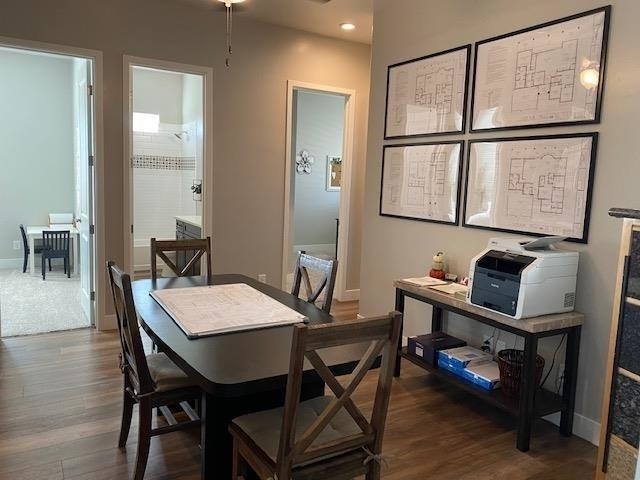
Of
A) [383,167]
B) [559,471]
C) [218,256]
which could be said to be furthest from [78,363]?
[559,471]

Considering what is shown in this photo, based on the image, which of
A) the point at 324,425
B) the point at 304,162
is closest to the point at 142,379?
the point at 324,425

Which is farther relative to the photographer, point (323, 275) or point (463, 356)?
point (463, 356)

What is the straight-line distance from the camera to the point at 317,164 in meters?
8.27

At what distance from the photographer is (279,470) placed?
1490 mm

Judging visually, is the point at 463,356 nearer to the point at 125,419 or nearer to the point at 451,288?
the point at 451,288

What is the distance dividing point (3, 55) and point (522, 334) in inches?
282

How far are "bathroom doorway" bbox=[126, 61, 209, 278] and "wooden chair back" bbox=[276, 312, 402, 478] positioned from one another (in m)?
5.44

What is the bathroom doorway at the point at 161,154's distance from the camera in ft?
22.4

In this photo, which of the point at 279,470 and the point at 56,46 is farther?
the point at 56,46

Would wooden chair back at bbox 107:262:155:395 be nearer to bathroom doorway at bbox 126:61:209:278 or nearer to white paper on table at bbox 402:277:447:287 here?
white paper on table at bbox 402:277:447:287

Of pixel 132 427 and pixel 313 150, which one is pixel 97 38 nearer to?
pixel 132 427

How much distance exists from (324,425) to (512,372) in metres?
1.55

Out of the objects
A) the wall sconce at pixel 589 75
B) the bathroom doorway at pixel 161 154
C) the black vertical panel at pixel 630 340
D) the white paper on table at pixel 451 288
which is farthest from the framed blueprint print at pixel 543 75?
the bathroom doorway at pixel 161 154

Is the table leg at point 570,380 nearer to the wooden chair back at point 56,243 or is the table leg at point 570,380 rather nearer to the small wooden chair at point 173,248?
the small wooden chair at point 173,248
